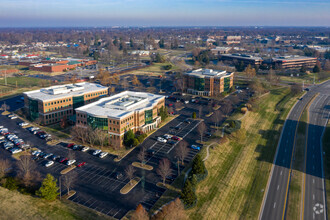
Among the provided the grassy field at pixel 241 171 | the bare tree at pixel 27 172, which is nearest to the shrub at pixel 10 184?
the bare tree at pixel 27 172

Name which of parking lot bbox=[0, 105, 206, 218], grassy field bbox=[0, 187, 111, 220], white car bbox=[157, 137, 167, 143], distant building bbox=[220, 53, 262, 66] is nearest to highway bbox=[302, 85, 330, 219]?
parking lot bbox=[0, 105, 206, 218]

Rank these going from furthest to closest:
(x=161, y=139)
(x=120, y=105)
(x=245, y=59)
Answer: (x=245, y=59) → (x=120, y=105) → (x=161, y=139)

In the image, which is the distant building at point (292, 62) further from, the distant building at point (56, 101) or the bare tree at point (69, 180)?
the bare tree at point (69, 180)

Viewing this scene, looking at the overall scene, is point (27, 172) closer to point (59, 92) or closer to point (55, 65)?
point (59, 92)

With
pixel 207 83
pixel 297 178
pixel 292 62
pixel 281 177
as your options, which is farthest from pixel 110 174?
pixel 292 62

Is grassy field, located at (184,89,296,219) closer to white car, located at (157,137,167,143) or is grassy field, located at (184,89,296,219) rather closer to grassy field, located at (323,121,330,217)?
grassy field, located at (323,121,330,217)
